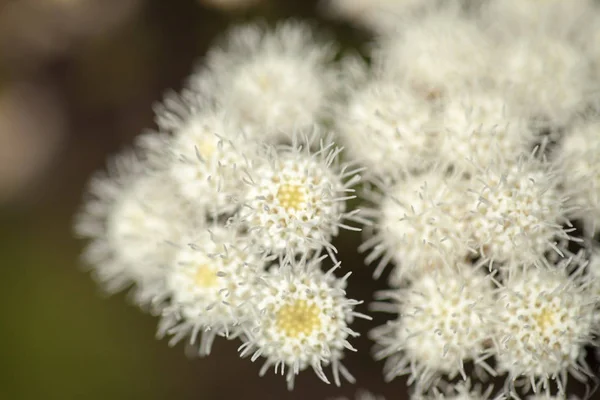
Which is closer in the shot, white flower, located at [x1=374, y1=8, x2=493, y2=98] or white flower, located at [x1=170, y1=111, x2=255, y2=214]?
white flower, located at [x1=170, y1=111, x2=255, y2=214]

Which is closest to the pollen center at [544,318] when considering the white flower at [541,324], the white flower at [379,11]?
the white flower at [541,324]

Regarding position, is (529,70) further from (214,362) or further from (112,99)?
(112,99)

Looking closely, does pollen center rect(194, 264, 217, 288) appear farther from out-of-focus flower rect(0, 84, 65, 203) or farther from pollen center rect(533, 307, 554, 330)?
out-of-focus flower rect(0, 84, 65, 203)

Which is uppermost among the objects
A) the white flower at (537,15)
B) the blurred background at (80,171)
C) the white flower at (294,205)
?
the white flower at (537,15)

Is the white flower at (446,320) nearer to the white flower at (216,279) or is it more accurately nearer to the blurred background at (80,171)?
the white flower at (216,279)

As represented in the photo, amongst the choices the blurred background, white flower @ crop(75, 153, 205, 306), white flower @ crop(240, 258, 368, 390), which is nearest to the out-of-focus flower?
the blurred background

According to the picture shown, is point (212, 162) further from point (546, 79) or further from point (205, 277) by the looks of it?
point (546, 79)
